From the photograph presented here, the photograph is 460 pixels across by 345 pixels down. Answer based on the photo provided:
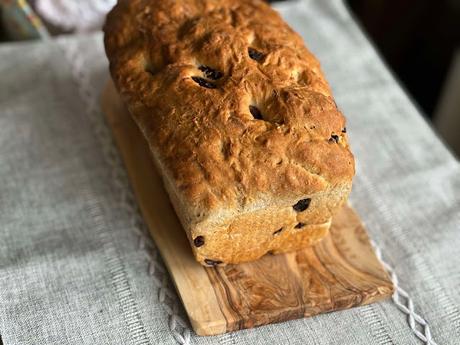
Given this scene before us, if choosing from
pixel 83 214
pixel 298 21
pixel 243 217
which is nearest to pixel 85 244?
pixel 83 214

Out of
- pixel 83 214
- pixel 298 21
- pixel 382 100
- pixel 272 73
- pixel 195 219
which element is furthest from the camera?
pixel 298 21

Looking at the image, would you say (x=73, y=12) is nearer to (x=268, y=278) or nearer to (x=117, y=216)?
(x=117, y=216)

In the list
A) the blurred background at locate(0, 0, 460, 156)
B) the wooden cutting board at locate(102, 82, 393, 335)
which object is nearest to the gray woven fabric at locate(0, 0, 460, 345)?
the wooden cutting board at locate(102, 82, 393, 335)

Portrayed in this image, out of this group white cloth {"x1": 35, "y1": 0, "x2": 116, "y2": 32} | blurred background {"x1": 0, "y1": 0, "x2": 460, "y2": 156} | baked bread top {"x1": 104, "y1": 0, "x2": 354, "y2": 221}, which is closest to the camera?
baked bread top {"x1": 104, "y1": 0, "x2": 354, "y2": 221}

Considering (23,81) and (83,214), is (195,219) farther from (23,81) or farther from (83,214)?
(23,81)

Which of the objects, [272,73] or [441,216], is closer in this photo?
[272,73]

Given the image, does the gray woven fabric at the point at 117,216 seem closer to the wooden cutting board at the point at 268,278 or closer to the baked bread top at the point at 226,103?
the wooden cutting board at the point at 268,278

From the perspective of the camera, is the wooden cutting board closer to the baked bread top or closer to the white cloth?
the baked bread top

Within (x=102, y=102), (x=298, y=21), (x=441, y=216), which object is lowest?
(x=441, y=216)
